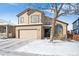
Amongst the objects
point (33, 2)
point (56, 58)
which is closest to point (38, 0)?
point (33, 2)

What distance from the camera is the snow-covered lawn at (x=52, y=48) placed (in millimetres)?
4872

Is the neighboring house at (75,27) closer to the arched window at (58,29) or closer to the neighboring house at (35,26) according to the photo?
the neighboring house at (35,26)

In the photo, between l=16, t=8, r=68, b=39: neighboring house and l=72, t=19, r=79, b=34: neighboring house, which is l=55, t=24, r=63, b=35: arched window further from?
l=72, t=19, r=79, b=34: neighboring house

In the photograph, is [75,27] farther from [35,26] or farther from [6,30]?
[6,30]

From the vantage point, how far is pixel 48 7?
5.17 m

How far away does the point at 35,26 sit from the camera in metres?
5.40

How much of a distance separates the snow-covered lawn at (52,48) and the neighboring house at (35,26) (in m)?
0.22

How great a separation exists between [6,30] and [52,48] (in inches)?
52.1

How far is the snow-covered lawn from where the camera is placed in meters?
4.87

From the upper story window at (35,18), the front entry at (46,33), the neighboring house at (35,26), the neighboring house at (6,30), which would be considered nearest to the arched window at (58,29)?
the neighboring house at (35,26)

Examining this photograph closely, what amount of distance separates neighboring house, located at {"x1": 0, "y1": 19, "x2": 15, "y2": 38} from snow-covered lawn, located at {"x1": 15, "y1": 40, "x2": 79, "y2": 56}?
1.87ft

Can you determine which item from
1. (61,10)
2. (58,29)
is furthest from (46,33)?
(61,10)

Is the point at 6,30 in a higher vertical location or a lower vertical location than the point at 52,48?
higher

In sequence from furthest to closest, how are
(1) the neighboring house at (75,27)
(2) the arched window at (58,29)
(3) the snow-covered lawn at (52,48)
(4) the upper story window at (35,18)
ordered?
1. (4) the upper story window at (35,18)
2. (2) the arched window at (58,29)
3. (1) the neighboring house at (75,27)
4. (3) the snow-covered lawn at (52,48)
